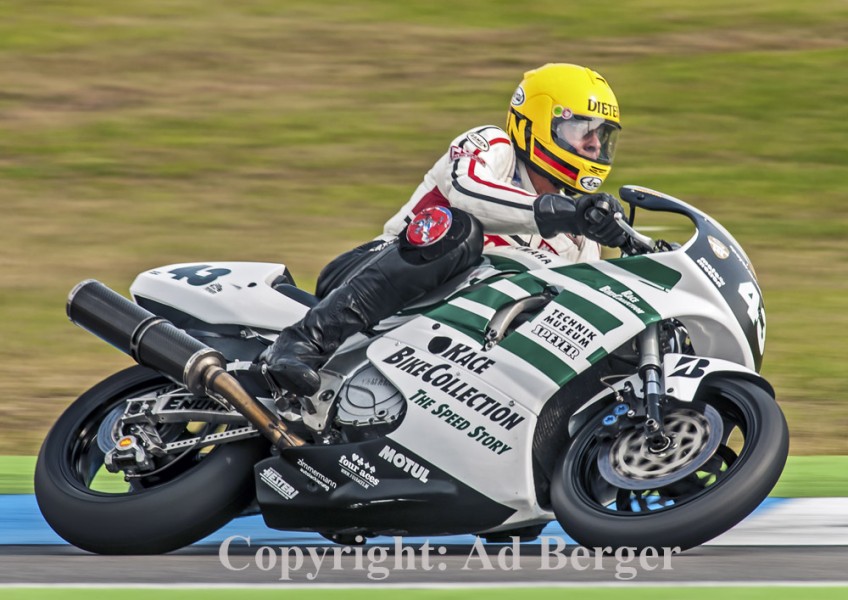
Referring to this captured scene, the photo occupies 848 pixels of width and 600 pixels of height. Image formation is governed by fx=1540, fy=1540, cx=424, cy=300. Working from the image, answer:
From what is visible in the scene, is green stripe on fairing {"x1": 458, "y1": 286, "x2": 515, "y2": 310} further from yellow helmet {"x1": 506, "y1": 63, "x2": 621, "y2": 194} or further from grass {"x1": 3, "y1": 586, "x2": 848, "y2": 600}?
grass {"x1": 3, "y1": 586, "x2": 848, "y2": 600}

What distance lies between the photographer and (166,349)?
5168mm

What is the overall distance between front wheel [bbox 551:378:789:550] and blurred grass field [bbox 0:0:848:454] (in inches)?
130

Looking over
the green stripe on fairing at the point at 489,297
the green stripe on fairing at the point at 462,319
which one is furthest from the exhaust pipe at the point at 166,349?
the green stripe on fairing at the point at 489,297

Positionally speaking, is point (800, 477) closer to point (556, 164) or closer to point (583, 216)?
point (556, 164)

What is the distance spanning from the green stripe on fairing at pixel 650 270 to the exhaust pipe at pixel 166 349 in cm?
120

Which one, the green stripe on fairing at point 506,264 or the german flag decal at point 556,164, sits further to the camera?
the german flag decal at point 556,164

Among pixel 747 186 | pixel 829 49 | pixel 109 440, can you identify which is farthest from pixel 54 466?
pixel 829 49

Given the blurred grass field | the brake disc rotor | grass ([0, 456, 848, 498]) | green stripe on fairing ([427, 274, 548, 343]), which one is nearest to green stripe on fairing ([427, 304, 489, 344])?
green stripe on fairing ([427, 274, 548, 343])

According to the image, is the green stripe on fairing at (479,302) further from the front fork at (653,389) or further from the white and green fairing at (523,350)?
the front fork at (653,389)

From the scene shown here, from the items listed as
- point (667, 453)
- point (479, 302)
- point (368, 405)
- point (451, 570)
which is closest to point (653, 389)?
point (667, 453)

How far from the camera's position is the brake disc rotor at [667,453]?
452cm

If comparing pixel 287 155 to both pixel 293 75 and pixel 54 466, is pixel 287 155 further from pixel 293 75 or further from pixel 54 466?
pixel 54 466

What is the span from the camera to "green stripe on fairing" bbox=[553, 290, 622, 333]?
4777 mm

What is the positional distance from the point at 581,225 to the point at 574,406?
22.7 inches
